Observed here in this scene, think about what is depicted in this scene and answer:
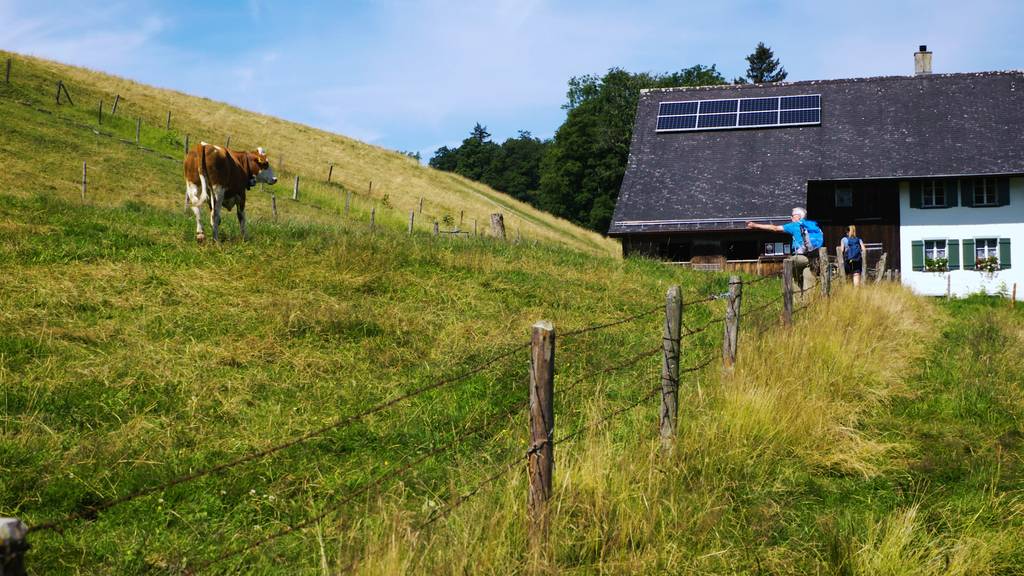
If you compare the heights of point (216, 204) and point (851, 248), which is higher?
point (216, 204)

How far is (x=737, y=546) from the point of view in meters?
4.95

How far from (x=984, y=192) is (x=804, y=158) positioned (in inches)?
248

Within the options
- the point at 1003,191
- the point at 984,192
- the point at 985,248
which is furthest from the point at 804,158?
the point at 985,248

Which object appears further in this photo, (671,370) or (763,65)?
(763,65)

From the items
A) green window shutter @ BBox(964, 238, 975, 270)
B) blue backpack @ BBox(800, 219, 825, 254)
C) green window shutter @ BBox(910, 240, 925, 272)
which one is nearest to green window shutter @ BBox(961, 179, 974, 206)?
green window shutter @ BBox(964, 238, 975, 270)

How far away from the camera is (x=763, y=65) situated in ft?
279

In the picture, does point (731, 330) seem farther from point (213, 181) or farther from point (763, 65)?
point (763, 65)

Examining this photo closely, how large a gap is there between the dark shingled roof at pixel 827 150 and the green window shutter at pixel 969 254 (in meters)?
2.45

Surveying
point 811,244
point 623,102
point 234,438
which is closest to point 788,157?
point 811,244

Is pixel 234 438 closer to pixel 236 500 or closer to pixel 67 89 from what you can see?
pixel 236 500

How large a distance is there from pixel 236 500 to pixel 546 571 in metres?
2.82

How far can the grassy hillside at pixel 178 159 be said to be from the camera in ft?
101

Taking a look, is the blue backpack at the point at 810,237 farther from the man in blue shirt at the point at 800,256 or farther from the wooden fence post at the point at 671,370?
the wooden fence post at the point at 671,370

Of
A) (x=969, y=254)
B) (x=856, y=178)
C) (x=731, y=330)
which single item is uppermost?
(x=856, y=178)
